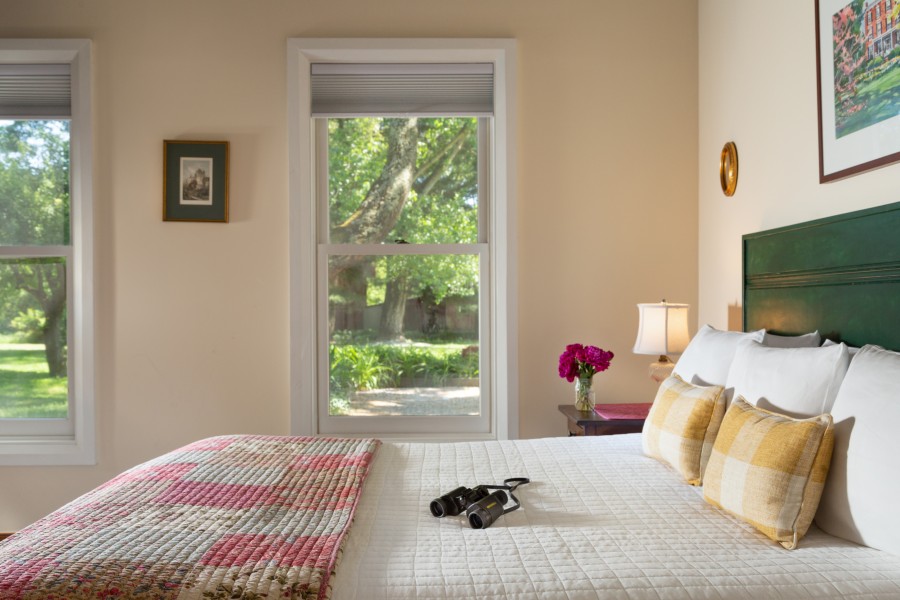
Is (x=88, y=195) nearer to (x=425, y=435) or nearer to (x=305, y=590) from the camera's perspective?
(x=425, y=435)

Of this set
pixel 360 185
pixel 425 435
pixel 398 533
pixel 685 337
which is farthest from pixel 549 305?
pixel 398 533

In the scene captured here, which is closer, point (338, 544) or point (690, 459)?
point (338, 544)

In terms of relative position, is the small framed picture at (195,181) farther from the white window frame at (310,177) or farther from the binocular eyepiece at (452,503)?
the binocular eyepiece at (452,503)

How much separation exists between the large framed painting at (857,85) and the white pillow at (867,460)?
0.70 metres

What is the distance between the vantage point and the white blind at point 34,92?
11.0 feet

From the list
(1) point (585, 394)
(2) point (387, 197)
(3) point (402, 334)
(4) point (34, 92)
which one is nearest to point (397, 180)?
(2) point (387, 197)

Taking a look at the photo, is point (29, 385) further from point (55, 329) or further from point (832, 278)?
point (832, 278)

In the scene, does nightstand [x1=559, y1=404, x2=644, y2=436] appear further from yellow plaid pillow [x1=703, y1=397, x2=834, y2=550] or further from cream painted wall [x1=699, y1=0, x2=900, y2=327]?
yellow plaid pillow [x1=703, y1=397, x2=834, y2=550]

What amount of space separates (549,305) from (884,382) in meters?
1.99

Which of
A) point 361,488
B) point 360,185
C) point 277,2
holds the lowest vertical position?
point 361,488

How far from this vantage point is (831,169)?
213 cm

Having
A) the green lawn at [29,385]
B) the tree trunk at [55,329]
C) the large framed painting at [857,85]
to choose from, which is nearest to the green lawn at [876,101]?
the large framed painting at [857,85]

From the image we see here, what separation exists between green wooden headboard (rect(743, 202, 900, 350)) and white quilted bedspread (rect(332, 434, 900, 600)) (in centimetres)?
67

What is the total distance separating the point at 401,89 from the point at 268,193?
0.83m
